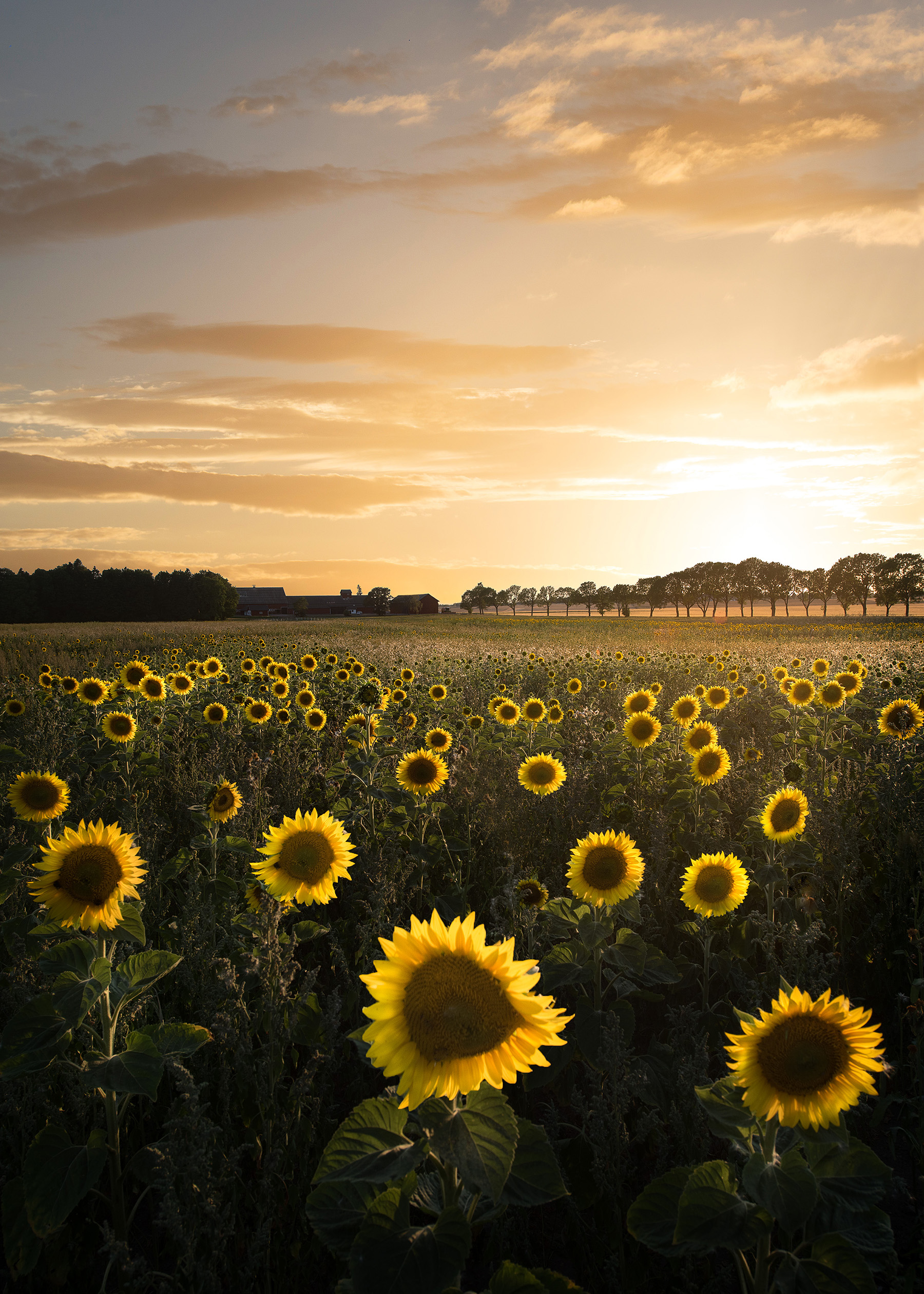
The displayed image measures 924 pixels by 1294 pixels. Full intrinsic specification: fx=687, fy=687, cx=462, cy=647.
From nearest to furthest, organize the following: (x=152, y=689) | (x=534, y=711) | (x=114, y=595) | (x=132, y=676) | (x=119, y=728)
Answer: (x=119, y=728)
(x=534, y=711)
(x=132, y=676)
(x=152, y=689)
(x=114, y=595)

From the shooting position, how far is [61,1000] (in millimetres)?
1968

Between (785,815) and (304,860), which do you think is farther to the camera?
(785,815)

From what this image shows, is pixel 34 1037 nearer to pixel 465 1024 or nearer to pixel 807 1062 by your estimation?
pixel 465 1024

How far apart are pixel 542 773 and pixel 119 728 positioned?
12.1ft

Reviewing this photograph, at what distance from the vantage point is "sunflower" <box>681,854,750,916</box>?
10.5ft

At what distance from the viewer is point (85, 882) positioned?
223cm

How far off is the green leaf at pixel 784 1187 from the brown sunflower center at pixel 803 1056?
173 mm

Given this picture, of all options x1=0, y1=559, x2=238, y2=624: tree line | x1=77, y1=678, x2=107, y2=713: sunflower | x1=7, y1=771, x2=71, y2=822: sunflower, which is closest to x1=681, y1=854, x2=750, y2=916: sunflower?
Answer: x1=7, y1=771, x2=71, y2=822: sunflower

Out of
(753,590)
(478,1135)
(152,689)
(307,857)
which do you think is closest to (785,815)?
(307,857)

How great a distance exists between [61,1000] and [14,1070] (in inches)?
7.9

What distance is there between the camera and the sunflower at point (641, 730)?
5.83 meters

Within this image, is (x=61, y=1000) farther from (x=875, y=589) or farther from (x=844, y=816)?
(x=875, y=589)

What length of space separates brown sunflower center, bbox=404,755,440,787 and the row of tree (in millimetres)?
97599

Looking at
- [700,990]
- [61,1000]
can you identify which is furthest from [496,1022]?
[700,990]
